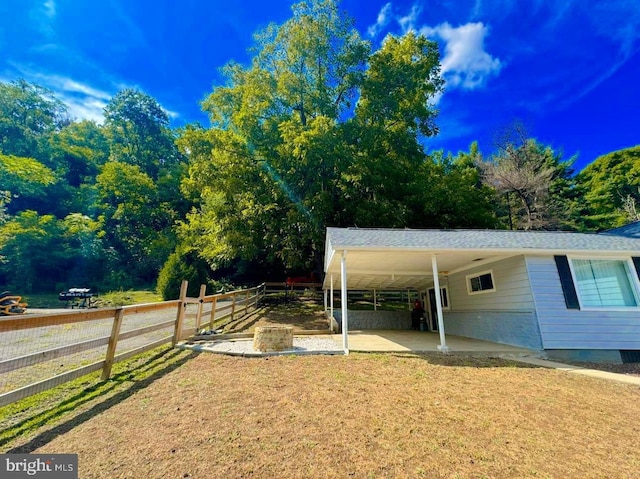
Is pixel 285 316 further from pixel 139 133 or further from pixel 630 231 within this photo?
pixel 139 133

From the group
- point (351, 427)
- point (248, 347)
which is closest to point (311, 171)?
point (248, 347)

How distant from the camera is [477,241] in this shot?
7094mm

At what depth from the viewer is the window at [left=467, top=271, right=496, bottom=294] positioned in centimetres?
801

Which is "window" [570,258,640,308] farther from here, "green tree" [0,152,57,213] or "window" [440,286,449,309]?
"green tree" [0,152,57,213]

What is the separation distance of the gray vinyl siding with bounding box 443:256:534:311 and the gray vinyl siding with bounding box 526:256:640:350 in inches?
10.6

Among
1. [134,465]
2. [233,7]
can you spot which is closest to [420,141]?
[233,7]

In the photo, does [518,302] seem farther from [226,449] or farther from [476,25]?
[476,25]

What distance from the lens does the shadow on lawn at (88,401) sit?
2607mm

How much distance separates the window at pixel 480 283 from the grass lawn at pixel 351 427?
366 cm

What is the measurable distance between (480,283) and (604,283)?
2.71 metres

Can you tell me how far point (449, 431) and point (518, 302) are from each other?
5589 millimetres

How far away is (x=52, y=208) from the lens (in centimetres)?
2861

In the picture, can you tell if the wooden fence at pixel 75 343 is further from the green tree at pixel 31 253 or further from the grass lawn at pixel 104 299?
the green tree at pixel 31 253

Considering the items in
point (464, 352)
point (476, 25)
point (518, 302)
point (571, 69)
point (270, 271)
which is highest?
point (476, 25)
